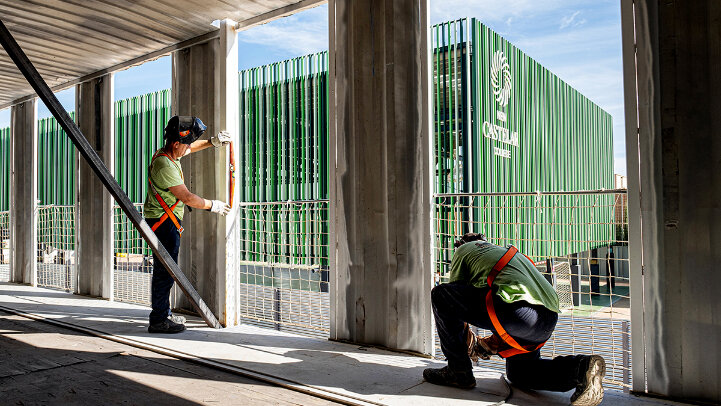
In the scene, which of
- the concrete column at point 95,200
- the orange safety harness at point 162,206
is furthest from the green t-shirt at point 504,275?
the concrete column at point 95,200

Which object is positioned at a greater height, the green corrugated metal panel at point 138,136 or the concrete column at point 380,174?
the green corrugated metal panel at point 138,136

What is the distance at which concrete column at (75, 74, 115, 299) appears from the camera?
22.8ft

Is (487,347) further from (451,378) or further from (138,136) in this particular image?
(138,136)

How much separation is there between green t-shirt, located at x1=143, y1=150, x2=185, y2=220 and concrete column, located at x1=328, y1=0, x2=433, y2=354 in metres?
1.40

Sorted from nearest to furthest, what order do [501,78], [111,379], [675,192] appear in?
[675,192] < [111,379] < [501,78]

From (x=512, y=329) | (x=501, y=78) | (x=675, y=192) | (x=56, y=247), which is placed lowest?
(x=512, y=329)

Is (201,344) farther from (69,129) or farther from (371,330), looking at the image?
(69,129)

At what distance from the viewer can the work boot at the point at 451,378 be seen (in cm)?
303

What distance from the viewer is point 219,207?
4.80m

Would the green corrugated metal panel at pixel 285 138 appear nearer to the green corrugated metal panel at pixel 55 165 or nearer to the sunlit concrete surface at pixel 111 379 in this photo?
the green corrugated metal panel at pixel 55 165

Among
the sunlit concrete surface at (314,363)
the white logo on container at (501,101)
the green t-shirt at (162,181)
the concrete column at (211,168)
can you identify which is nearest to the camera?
the sunlit concrete surface at (314,363)

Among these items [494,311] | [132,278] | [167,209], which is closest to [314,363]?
[494,311]

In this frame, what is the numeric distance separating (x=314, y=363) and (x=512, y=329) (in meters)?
1.52

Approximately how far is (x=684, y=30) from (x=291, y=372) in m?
3.05
